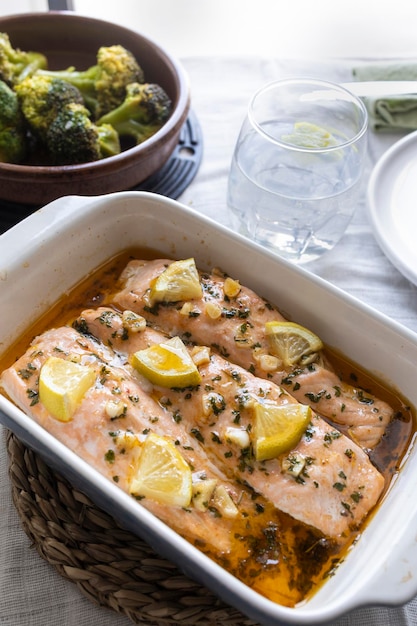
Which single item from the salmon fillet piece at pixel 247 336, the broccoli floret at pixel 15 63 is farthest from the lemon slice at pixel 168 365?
the broccoli floret at pixel 15 63

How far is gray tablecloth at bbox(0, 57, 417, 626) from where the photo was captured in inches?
61.5

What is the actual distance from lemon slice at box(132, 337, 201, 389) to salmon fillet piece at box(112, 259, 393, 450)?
0.12 metres

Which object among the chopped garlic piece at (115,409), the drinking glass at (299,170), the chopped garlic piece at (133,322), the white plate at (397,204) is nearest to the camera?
the chopped garlic piece at (115,409)

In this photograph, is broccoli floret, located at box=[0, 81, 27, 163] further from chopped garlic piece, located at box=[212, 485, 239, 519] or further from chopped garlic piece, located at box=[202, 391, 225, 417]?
chopped garlic piece, located at box=[212, 485, 239, 519]

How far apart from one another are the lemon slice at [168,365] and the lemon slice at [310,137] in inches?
32.9

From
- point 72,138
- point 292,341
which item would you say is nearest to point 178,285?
point 292,341

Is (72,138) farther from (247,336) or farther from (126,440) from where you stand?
(126,440)

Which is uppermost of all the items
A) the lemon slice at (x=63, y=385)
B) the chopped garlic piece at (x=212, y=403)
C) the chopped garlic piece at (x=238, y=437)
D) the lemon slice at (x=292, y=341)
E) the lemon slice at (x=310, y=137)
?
the lemon slice at (x=310, y=137)

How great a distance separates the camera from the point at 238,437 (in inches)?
60.6

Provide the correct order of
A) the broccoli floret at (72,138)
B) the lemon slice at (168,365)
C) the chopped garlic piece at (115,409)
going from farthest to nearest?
1. the broccoli floret at (72,138)
2. the lemon slice at (168,365)
3. the chopped garlic piece at (115,409)

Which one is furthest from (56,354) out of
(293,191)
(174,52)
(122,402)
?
(174,52)

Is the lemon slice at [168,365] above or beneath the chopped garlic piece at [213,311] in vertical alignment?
beneath

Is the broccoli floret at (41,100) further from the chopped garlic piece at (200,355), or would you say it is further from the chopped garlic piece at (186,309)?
the chopped garlic piece at (200,355)

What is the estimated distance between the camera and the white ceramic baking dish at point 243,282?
48.2 inches
